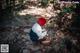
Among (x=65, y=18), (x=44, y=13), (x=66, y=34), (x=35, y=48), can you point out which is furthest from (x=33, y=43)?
(x=44, y=13)

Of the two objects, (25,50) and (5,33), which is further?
(5,33)

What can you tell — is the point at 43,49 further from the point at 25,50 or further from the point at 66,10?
the point at 66,10

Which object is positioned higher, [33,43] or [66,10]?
[66,10]

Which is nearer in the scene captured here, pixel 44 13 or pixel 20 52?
pixel 20 52

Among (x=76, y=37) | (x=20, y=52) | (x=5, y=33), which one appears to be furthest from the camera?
(x=5, y=33)

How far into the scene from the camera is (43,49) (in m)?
4.43

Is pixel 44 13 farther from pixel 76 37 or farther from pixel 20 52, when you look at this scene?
pixel 20 52

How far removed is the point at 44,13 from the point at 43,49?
2.69 meters

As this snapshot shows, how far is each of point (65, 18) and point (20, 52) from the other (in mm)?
2129

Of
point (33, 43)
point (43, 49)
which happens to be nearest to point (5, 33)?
point (33, 43)

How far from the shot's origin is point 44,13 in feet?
22.8

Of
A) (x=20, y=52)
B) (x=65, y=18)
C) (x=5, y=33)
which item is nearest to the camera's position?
(x=20, y=52)

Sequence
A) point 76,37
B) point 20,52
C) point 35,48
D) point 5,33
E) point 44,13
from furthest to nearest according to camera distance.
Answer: point 44,13
point 5,33
point 76,37
point 35,48
point 20,52

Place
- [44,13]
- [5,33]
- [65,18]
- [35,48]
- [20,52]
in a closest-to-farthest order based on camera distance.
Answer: [20,52] < [35,48] < [5,33] < [65,18] < [44,13]
